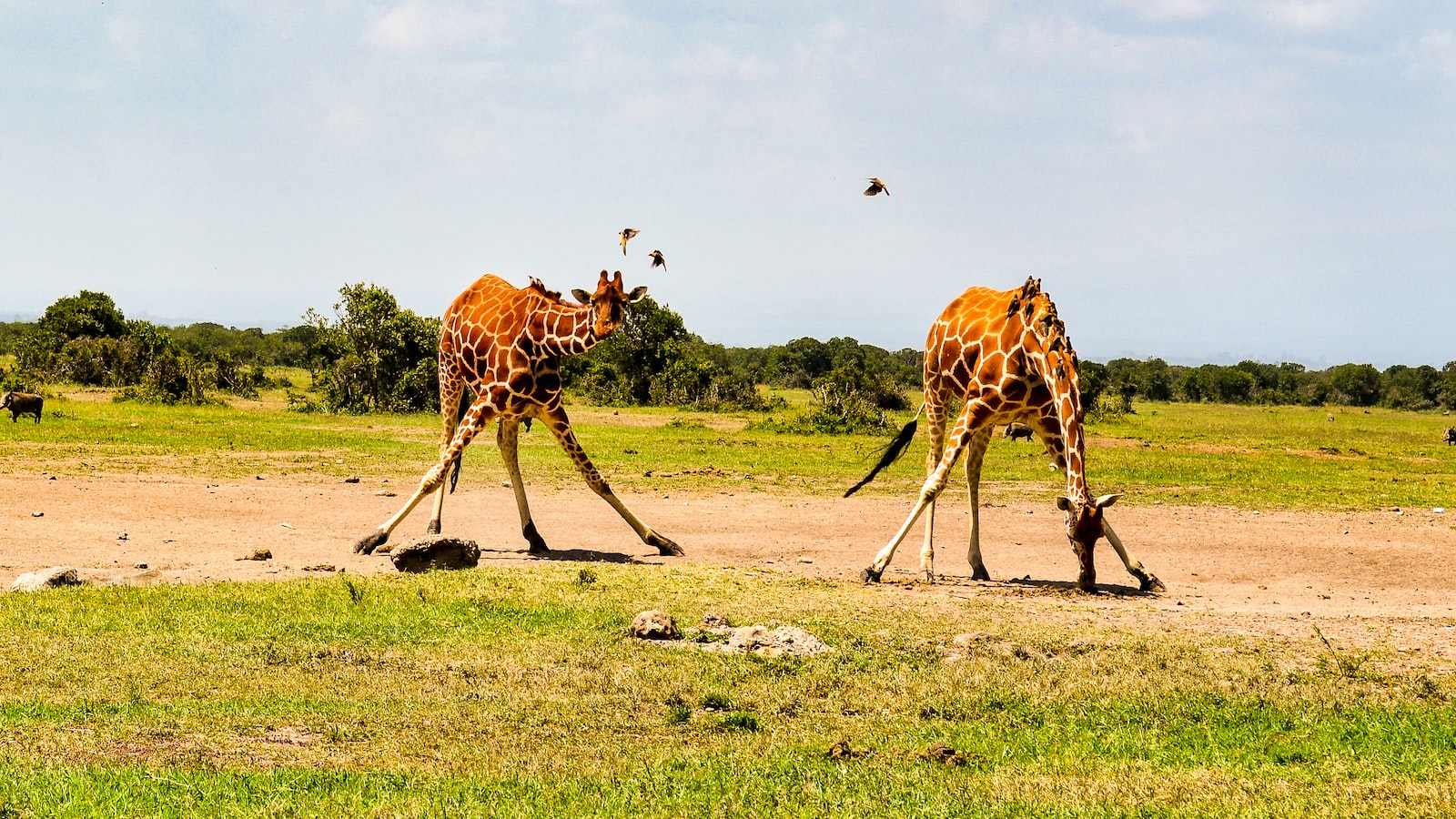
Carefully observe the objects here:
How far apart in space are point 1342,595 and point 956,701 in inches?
242

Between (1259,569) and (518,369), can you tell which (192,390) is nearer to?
(518,369)

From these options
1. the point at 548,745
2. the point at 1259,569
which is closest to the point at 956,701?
the point at 548,745

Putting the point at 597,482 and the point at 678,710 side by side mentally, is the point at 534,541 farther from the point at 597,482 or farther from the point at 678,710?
the point at 678,710

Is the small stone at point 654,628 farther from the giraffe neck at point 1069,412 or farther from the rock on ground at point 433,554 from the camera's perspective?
the giraffe neck at point 1069,412

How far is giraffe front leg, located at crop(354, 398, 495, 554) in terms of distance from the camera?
13.5 m

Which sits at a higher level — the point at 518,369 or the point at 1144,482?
the point at 518,369

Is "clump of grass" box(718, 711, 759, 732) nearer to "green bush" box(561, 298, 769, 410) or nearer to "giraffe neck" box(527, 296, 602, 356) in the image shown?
"giraffe neck" box(527, 296, 602, 356)

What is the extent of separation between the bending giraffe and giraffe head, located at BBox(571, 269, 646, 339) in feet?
11.0

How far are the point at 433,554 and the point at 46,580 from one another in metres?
3.32

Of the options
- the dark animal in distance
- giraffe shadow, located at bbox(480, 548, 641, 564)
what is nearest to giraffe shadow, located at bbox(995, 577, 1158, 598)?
giraffe shadow, located at bbox(480, 548, 641, 564)

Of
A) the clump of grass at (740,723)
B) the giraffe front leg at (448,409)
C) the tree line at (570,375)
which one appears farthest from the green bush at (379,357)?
the clump of grass at (740,723)

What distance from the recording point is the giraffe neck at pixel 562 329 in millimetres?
13539

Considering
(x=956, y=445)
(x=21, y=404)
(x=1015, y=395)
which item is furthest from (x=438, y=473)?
(x=21, y=404)

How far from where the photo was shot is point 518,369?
542 inches
